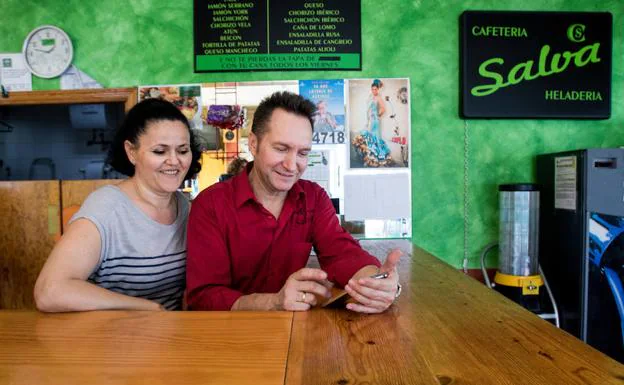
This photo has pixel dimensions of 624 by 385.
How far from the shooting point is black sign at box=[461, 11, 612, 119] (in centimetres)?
276

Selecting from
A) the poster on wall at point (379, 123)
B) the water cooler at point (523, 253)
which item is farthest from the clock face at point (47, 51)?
the water cooler at point (523, 253)

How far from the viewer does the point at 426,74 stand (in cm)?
280

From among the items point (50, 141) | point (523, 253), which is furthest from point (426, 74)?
point (50, 141)

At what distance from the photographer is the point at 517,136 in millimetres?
2807

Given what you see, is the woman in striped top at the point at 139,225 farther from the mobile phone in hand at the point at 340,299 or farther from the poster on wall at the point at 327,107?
the poster on wall at the point at 327,107

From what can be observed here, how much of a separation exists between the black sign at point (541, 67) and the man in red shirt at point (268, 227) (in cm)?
173

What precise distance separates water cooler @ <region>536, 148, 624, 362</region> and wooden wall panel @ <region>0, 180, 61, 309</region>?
3.30m

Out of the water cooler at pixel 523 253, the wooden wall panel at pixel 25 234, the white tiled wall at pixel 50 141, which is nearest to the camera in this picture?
the water cooler at pixel 523 253

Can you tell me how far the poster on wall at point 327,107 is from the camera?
2.80 meters

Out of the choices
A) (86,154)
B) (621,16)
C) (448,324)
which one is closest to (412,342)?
(448,324)

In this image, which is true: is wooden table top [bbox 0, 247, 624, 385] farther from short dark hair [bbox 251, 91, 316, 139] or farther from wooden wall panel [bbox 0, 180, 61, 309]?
wooden wall panel [bbox 0, 180, 61, 309]

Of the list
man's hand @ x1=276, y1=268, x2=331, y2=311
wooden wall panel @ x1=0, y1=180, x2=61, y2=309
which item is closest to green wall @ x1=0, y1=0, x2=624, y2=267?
wooden wall panel @ x1=0, y1=180, x2=61, y2=309

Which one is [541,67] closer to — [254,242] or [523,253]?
[523,253]

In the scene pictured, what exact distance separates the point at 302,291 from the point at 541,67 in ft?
8.36
